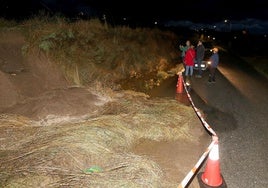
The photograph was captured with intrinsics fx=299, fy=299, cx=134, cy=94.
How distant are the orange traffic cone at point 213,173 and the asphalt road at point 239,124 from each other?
313 millimetres

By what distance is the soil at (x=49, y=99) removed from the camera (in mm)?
6164

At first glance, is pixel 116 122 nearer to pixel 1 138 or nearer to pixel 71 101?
pixel 71 101

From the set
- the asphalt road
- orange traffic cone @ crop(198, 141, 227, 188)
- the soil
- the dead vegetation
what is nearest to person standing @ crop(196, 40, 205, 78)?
the asphalt road

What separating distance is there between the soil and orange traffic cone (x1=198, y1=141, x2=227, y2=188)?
0.88 feet

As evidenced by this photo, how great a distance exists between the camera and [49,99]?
26.7ft

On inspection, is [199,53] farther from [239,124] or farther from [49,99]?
[49,99]

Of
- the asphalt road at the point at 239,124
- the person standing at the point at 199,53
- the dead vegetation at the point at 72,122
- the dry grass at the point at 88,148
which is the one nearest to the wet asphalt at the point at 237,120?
the asphalt road at the point at 239,124

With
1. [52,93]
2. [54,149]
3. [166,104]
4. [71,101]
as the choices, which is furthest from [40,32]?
[54,149]

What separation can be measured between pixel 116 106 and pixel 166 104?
1.55 metres

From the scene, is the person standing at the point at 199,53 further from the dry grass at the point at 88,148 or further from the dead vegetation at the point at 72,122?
the dry grass at the point at 88,148

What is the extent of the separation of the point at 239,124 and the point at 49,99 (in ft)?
17.1

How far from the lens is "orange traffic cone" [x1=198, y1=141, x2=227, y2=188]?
15.7 feet

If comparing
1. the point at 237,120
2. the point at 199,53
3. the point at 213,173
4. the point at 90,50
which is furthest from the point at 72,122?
the point at 199,53

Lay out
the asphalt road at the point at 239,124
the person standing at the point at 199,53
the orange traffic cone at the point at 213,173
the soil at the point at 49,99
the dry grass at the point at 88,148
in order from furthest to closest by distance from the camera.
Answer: the person standing at the point at 199,53, the soil at the point at 49,99, the asphalt road at the point at 239,124, the orange traffic cone at the point at 213,173, the dry grass at the point at 88,148
